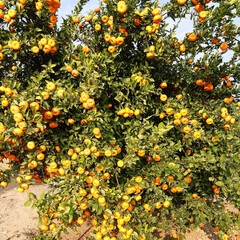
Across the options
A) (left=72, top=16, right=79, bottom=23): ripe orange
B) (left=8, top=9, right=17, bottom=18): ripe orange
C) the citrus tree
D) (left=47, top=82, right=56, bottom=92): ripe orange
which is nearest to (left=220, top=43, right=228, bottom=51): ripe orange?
the citrus tree

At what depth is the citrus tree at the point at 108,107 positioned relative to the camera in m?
2.40

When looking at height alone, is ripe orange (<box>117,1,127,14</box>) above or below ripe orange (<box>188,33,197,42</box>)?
below

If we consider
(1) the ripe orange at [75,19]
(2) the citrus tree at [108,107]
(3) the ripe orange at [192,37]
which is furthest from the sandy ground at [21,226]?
(1) the ripe orange at [75,19]

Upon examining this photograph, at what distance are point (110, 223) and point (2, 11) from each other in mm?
3643

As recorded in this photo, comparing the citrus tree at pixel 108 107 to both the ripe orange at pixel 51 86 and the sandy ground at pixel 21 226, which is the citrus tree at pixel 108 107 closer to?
the ripe orange at pixel 51 86

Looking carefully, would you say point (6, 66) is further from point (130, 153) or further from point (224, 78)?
point (224, 78)

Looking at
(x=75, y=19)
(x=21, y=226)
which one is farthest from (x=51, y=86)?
(x=21, y=226)

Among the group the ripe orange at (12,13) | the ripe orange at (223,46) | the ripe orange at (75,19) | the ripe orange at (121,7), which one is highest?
the ripe orange at (223,46)

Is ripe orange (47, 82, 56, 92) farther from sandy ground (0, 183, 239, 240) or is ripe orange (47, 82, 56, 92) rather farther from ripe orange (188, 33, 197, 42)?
sandy ground (0, 183, 239, 240)

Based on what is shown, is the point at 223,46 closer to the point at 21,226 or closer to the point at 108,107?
the point at 108,107

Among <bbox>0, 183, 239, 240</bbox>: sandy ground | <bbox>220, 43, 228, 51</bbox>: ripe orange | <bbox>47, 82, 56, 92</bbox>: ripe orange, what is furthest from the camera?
<bbox>0, 183, 239, 240</bbox>: sandy ground

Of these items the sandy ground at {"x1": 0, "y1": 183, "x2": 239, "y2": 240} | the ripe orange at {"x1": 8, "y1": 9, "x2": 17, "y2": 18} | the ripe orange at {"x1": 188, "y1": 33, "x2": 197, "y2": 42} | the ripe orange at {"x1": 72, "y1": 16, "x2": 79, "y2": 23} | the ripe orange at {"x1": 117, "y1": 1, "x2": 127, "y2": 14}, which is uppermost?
the ripe orange at {"x1": 188, "y1": 33, "x2": 197, "y2": 42}

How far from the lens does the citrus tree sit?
2.40 meters

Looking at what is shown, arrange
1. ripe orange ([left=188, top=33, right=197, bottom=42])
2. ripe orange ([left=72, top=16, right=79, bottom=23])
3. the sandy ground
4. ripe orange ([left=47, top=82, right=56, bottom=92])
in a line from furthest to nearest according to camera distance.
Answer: the sandy ground
ripe orange ([left=72, top=16, right=79, bottom=23])
ripe orange ([left=188, top=33, right=197, bottom=42])
ripe orange ([left=47, top=82, right=56, bottom=92])
